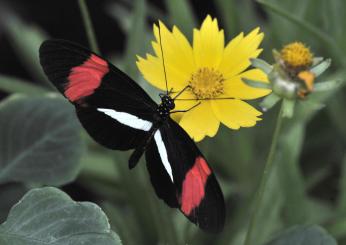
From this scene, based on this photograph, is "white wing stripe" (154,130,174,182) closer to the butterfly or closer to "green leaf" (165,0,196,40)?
the butterfly

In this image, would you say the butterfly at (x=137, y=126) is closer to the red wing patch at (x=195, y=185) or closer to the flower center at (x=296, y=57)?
the red wing patch at (x=195, y=185)

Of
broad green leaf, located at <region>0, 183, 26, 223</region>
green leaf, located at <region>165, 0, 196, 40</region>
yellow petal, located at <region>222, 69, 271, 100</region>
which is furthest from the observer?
green leaf, located at <region>165, 0, 196, 40</region>

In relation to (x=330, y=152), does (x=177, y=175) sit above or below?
above

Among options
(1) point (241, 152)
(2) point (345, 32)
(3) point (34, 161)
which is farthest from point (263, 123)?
(3) point (34, 161)

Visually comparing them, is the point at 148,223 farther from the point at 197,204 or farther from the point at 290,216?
the point at 197,204

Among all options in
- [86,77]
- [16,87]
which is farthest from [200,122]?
[16,87]

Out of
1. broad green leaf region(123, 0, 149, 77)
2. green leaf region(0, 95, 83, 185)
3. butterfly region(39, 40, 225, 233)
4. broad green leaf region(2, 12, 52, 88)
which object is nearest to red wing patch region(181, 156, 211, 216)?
butterfly region(39, 40, 225, 233)

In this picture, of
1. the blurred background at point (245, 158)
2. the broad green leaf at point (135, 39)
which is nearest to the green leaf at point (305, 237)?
the blurred background at point (245, 158)
